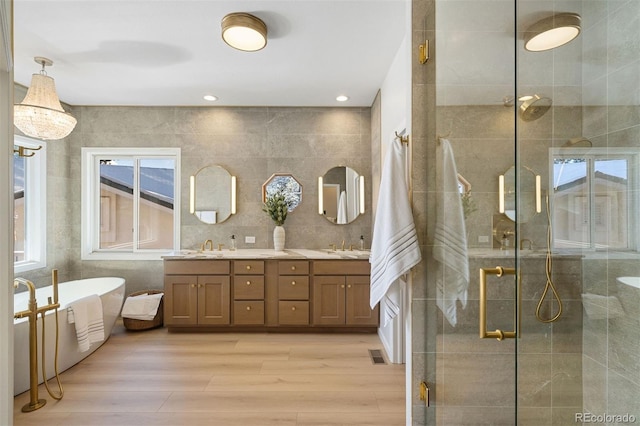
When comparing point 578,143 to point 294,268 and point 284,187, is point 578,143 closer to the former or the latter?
point 294,268

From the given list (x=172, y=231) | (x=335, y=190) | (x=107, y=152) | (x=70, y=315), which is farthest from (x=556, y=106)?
(x=107, y=152)

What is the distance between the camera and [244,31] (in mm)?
2156

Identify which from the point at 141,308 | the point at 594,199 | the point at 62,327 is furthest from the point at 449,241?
the point at 141,308

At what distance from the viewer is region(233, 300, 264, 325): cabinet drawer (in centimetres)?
336

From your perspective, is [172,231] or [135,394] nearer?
[135,394]

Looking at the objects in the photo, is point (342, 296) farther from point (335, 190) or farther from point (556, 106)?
point (556, 106)

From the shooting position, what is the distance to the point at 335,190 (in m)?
3.93

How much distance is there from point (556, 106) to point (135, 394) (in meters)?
3.06

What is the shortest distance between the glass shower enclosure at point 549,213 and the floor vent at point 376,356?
4.39 feet

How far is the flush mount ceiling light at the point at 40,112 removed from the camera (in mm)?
2357

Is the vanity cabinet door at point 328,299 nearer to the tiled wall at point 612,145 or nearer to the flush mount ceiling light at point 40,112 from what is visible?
A: the tiled wall at point 612,145

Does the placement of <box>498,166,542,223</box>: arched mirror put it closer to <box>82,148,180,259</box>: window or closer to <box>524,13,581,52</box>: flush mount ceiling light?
<box>524,13,581,52</box>: flush mount ceiling light

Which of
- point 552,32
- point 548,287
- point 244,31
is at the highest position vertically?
point 244,31

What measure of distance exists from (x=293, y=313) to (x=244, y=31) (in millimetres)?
2648
